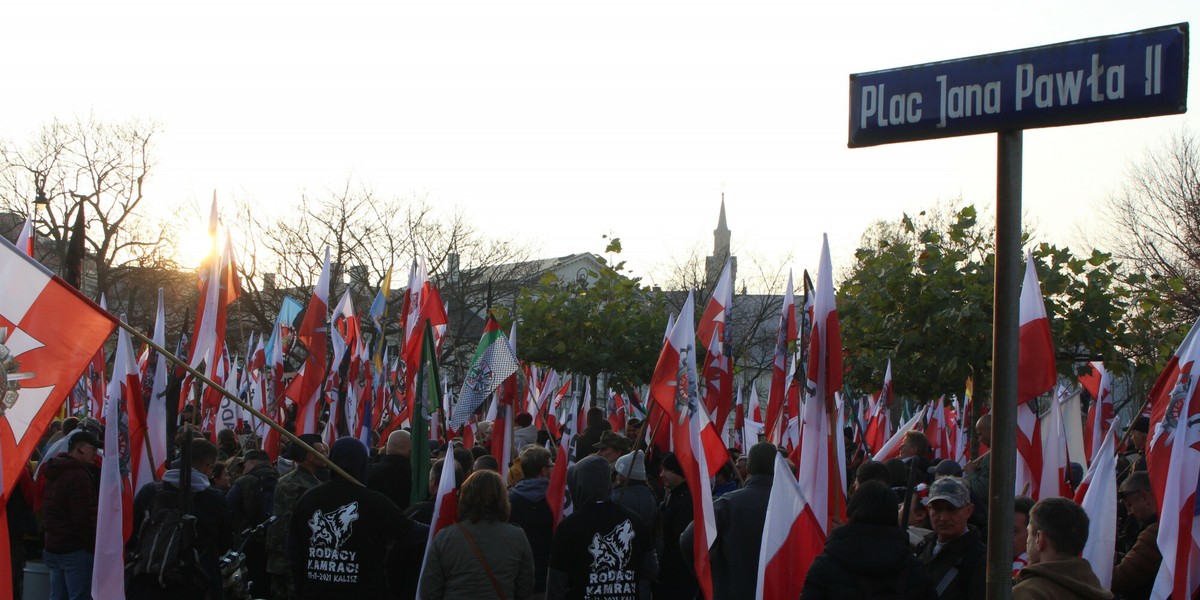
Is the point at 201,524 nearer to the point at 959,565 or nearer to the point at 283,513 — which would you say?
the point at 283,513

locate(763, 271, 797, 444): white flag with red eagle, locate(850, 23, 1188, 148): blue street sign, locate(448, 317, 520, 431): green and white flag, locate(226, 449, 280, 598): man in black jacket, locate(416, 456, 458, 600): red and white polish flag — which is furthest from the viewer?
locate(448, 317, 520, 431): green and white flag

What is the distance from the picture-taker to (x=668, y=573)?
8312 mm

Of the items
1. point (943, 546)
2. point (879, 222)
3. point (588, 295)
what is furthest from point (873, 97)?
point (879, 222)

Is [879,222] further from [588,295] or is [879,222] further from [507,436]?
[507,436]

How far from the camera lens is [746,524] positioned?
704 centimetres

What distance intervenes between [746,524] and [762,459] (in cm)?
40

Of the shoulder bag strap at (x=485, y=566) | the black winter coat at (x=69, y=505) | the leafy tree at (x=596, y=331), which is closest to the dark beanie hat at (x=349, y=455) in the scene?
the shoulder bag strap at (x=485, y=566)

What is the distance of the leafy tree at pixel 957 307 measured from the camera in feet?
44.6

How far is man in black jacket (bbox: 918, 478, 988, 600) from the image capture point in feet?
17.0

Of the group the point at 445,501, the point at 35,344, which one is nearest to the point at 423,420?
the point at 445,501

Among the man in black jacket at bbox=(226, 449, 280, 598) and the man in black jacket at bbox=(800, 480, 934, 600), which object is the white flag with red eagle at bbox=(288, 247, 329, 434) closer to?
the man in black jacket at bbox=(226, 449, 280, 598)

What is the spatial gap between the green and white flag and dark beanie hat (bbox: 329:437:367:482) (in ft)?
15.1

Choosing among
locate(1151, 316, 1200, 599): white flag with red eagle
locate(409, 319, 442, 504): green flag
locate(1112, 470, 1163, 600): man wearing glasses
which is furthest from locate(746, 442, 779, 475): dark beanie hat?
locate(409, 319, 442, 504): green flag

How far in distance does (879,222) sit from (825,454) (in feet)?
154
